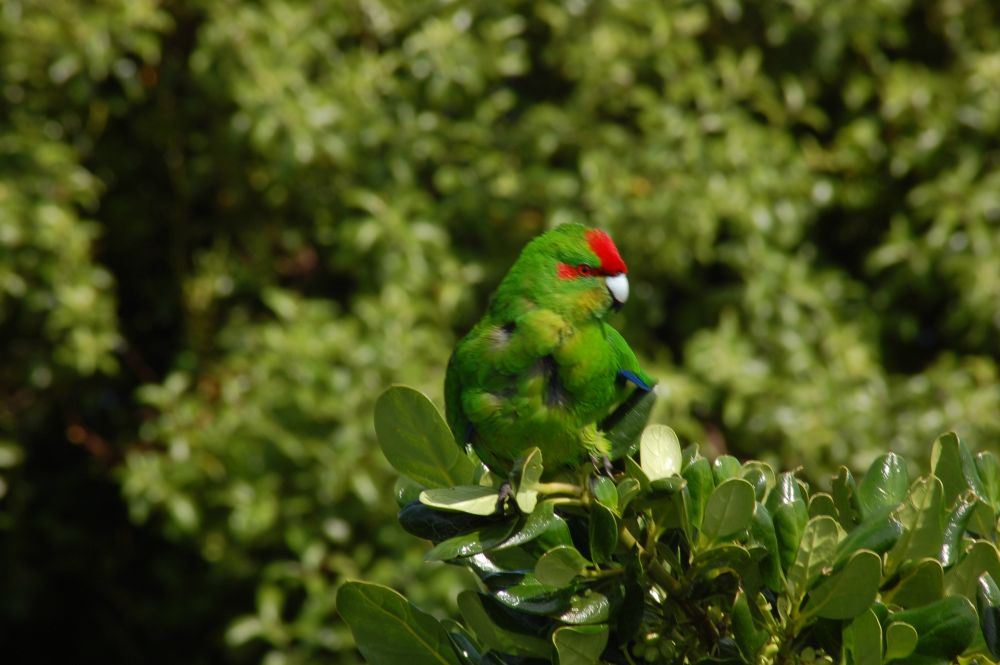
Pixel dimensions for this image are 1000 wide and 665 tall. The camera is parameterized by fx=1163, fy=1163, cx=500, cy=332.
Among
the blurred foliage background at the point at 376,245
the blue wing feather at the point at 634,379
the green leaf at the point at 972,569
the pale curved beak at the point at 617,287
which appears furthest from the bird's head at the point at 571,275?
the blurred foliage background at the point at 376,245

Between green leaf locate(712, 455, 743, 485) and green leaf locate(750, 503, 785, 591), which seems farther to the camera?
green leaf locate(712, 455, 743, 485)

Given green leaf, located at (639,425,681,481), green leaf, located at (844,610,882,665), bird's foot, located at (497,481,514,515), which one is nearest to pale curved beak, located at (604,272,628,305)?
green leaf, located at (639,425,681,481)

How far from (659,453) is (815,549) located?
274 mm

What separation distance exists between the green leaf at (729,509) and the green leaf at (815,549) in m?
0.08

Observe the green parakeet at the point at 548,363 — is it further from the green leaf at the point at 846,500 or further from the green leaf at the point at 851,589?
the green leaf at the point at 851,589

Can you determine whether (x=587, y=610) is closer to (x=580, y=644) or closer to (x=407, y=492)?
(x=580, y=644)

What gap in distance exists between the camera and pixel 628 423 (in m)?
1.97

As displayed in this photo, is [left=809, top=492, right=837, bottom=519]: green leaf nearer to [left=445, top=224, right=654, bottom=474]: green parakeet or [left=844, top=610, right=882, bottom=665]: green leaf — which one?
[left=844, top=610, right=882, bottom=665]: green leaf

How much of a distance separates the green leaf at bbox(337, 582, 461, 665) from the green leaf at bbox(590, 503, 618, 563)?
0.91ft

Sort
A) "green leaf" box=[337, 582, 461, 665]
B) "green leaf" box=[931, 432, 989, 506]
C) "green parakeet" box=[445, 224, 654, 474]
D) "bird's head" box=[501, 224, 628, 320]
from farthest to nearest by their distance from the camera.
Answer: "bird's head" box=[501, 224, 628, 320], "green parakeet" box=[445, 224, 654, 474], "green leaf" box=[931, 432, 989, 506], "green leaf" box=[337, 582, 461, 665]

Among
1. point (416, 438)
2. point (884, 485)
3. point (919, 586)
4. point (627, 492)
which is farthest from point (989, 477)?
point (416, 438)

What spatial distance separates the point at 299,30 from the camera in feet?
14.1

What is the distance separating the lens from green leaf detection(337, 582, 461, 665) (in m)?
1.59

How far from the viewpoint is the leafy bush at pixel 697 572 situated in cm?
144
